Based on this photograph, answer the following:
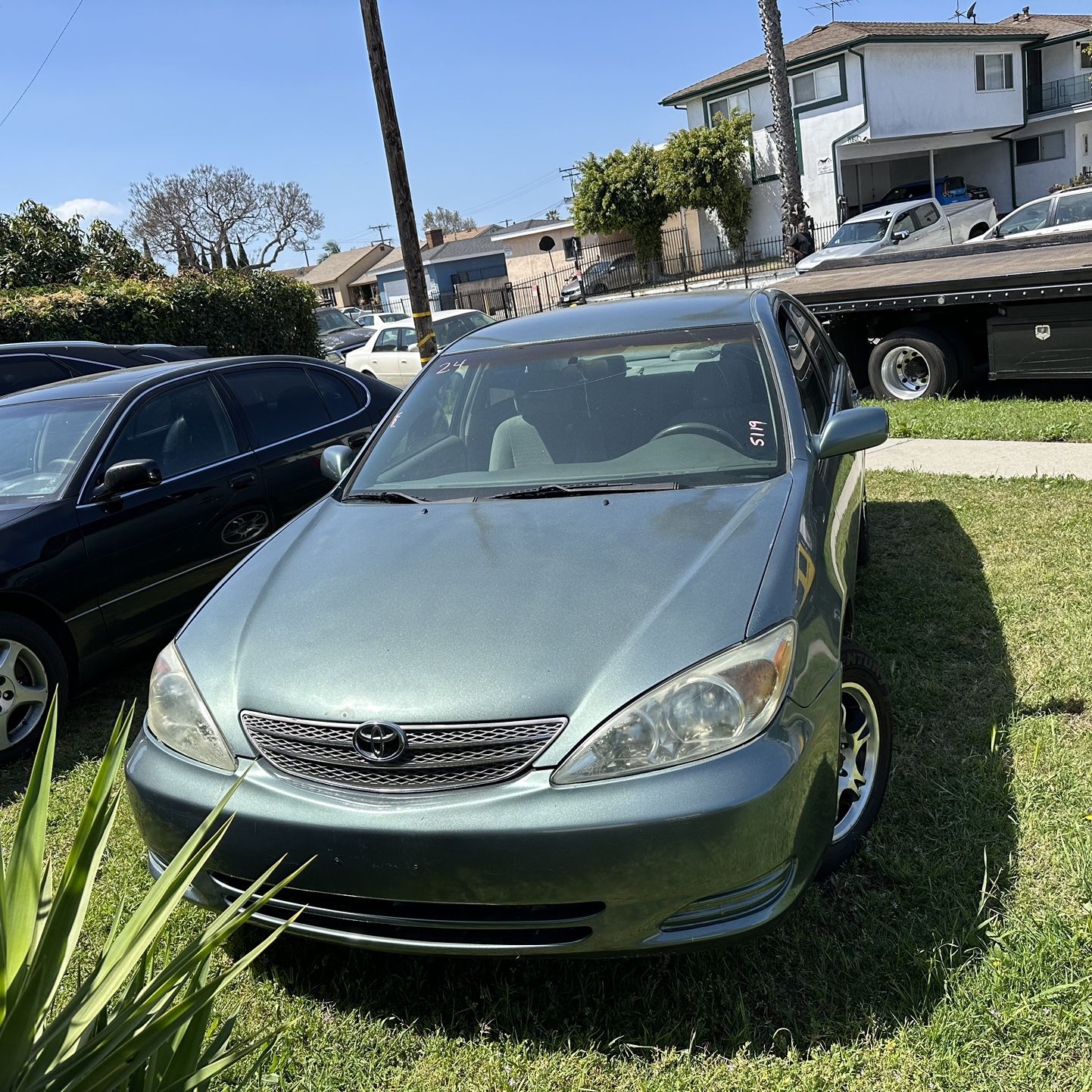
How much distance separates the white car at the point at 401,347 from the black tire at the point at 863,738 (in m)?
14.0

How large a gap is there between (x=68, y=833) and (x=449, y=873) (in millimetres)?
2203

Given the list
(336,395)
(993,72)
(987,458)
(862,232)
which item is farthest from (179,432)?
(993,72)

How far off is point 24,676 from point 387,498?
2.03 m

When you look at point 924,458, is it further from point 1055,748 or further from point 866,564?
point 1055,748

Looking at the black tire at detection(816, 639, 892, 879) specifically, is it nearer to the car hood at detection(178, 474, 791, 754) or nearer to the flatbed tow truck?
the car hood at detection(178, 474, 791, 754)

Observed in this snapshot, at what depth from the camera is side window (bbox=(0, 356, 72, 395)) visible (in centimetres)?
874

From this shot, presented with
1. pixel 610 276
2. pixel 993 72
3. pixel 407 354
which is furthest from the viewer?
pixel 610 276

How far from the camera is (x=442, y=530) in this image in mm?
3225

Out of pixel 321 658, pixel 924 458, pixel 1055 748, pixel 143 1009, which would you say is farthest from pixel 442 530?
pixel 924 458

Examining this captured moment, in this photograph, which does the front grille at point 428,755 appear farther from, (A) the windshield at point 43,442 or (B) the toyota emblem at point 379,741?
(A) the windshield at point 43,442

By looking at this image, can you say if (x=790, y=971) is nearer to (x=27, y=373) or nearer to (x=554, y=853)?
(x=554, y=853)

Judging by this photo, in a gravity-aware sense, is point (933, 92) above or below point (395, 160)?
above

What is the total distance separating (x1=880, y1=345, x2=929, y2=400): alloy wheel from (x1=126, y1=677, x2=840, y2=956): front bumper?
805 centimetres

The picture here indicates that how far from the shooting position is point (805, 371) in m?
4.05
